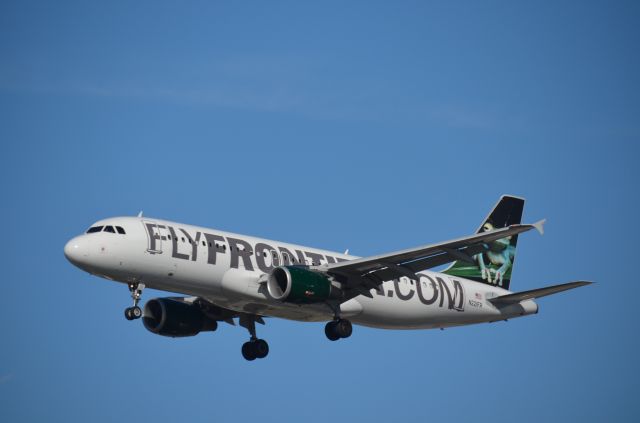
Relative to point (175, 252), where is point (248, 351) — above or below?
below

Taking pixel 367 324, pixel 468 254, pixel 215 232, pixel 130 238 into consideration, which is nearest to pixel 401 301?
pixel 367 324

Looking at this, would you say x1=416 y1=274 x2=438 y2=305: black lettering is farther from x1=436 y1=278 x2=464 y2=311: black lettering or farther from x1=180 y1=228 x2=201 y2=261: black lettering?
x1=180 y1=228 x2=201 y2=261: black lettering

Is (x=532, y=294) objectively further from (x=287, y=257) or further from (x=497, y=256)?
(x=287, y=257)

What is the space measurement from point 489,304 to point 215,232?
14.4 m

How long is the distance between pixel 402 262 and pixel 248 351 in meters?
9.43

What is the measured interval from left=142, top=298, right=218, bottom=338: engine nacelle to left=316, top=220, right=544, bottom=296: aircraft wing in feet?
23.7

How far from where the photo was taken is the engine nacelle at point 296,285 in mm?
46938

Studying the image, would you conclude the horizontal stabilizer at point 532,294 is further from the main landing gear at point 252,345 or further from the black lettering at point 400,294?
the main landing gear at point 252,345

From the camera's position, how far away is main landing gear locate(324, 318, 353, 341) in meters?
49.2

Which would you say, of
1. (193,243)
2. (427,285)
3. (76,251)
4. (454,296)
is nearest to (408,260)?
(427,285)

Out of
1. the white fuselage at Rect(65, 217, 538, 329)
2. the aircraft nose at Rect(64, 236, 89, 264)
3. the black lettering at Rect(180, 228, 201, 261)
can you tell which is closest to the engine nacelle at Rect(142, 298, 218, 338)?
the white fuselage at Rect(65, 217, 538, 329)

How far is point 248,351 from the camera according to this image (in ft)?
176

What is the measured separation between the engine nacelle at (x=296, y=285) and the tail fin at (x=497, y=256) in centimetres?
1075

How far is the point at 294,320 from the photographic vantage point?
5153 centimetres
